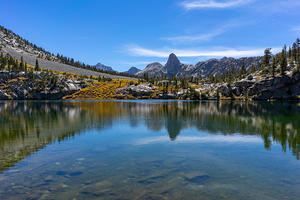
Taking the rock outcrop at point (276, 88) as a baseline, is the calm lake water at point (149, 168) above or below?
below

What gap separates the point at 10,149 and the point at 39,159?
6.70m

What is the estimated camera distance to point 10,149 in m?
23.5

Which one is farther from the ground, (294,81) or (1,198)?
(294,81)

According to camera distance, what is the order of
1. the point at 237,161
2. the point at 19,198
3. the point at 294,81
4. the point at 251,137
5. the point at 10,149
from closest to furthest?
the point at 19,198 < the point at 237,161 < the point at 10,149 < the point at 251,137 < the point at 294,81

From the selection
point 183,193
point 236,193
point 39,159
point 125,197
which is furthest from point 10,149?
point 236,193

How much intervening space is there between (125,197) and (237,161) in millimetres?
13008

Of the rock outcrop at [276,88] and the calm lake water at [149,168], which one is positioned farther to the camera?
the rock outcrop at [276,88]

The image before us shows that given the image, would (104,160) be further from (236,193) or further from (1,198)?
(236,193)

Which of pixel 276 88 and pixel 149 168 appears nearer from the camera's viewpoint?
pixel 149 168

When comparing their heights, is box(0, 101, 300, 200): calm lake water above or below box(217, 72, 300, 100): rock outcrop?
below

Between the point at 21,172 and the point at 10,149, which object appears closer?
the point at 21,172

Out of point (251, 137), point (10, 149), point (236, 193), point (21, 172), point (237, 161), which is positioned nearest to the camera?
point (236, 193)

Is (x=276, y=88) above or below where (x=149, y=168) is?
above

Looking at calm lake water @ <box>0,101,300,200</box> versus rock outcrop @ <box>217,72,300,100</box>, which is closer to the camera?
calm lake water @ <box>0,101,300,200</box>
